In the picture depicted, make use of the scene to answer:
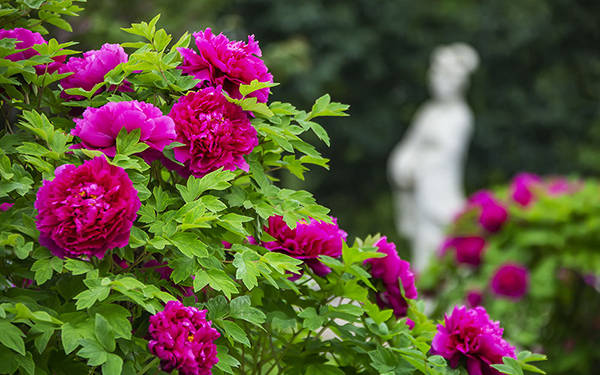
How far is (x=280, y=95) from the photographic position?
50.5 feet

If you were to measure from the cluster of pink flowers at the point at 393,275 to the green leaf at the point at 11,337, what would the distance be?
2.47ft

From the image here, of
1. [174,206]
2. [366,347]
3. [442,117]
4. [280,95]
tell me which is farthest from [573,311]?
[280,95]

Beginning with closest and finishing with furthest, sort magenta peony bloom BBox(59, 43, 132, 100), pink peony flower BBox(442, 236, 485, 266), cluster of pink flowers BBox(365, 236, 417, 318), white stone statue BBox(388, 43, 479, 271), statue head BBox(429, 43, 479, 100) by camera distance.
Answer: magenta peony bloom BBox(59, 43, 132, 100)
cluster of pink flowers BBox(365, 236, 417, 318)
pink peony flower BBox(442, 236, 485, 266)
white stone statue BBox(388, 43, 479, 271)
statue head BBox(429, 43, 479, 100)

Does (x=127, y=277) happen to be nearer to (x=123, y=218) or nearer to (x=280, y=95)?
(x=123, y=218)

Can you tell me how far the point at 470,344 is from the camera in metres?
1.48

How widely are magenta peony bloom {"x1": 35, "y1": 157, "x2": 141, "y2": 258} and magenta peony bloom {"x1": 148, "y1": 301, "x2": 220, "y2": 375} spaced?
0.45 feet

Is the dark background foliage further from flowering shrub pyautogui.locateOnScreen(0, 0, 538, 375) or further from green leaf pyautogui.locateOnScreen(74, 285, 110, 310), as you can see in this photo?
green leaf pyautogui.locateOnScreen(74, 285, 110, 310)

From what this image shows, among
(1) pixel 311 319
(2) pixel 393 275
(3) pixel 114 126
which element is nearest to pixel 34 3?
(3) pixel 114 126

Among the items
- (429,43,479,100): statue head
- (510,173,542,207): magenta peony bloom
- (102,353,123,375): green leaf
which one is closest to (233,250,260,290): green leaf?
(102,353,123,375): green leaf

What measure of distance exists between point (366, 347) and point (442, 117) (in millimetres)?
8616

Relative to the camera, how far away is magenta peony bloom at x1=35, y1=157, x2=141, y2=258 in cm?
116

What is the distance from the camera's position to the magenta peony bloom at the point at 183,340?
1.18 meters

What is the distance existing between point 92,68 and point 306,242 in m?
0.52

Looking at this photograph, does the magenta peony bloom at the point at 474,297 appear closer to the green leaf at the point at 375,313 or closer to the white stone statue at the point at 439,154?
the green leaf at the point at 375,313
